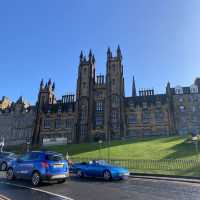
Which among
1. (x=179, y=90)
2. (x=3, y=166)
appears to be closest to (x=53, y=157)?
(x=3, y=166)

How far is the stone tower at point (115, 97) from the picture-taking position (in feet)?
213

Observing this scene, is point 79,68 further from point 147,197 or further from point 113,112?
point 147,197

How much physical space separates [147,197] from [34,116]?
7482 centimetres

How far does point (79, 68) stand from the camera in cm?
7462

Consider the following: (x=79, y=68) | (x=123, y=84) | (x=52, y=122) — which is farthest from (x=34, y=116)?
(x=123, y=84)

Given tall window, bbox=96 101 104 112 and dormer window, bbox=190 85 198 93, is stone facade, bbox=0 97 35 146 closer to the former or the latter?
tall window, bbox=96 101 104 112

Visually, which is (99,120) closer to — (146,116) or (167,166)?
(146,116)

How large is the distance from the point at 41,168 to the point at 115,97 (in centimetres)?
5626

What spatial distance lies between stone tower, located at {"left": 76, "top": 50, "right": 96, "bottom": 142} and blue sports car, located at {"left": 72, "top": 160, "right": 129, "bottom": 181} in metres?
47.4

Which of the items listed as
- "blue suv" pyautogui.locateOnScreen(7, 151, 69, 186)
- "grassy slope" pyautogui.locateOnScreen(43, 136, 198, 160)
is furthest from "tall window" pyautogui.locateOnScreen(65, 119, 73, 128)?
"blue suv" pyautogui.locateOnScreen(7, 151, 69, 186)

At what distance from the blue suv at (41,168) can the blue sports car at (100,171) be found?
3409mm

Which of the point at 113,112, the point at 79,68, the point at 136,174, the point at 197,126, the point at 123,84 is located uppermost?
the point at 79,68

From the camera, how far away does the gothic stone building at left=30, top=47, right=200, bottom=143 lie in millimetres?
65188

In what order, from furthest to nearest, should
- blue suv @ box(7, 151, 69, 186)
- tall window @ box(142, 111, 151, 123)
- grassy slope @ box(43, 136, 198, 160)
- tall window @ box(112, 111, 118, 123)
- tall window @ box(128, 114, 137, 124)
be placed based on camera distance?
tall window @ box(128, 114, 137, 124)
tall window @ box(112, 111, 118, 123)
tall window @ box(142, 111, 151, 123)
grassy slope @ box(43, 136, 198, 160)
blue suv @ box(7, 151, 69, 186)
